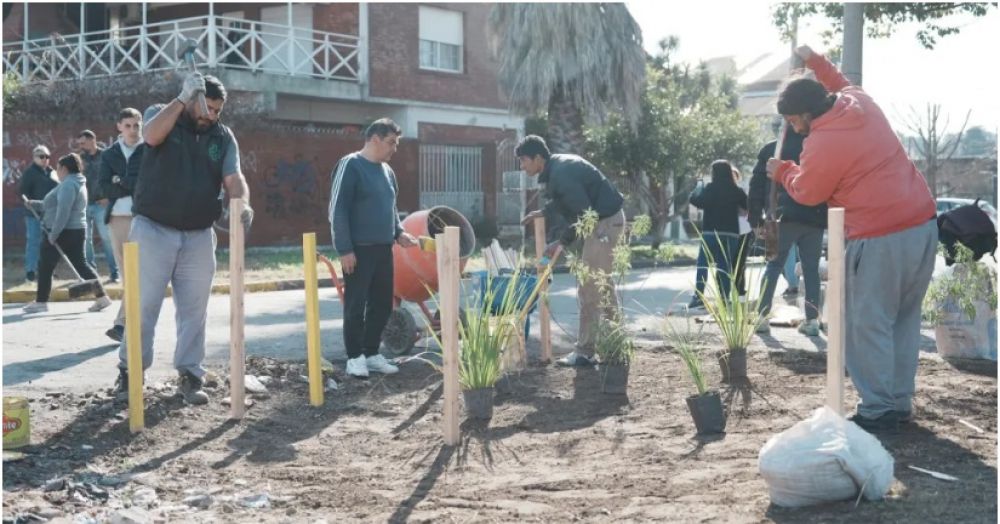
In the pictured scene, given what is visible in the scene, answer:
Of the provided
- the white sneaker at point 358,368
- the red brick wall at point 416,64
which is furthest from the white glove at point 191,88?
the red brick wall at point 416,64

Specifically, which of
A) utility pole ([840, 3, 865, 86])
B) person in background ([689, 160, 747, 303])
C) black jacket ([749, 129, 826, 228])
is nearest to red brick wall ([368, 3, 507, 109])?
utility pole ([840, 3, 865, 86])

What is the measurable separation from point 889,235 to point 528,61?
59.3 ft

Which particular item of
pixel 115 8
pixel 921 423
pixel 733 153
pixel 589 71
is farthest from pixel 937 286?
pixel 115 8

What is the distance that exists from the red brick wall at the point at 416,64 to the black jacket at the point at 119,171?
65.6 ft

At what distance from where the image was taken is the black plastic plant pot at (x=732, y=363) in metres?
7.30

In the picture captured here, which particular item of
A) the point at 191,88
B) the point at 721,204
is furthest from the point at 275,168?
the point at 191,88

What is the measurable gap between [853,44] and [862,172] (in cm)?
832

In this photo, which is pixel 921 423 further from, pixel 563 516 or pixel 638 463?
pixel 563 516

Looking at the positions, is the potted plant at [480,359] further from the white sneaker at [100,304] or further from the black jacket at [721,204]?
the white sneaker at [100,304]

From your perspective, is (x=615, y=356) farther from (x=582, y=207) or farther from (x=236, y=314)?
(x=236, y=314)

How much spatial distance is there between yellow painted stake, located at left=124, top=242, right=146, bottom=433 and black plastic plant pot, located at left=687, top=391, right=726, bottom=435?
298 centimetres

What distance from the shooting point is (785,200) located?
9633 millimetres

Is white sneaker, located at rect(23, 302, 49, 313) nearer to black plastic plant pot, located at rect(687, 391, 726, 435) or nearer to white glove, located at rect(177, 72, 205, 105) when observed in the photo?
white glove, located at rect(177, 72, 205, 105)

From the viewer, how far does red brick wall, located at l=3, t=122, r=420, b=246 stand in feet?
72.2
